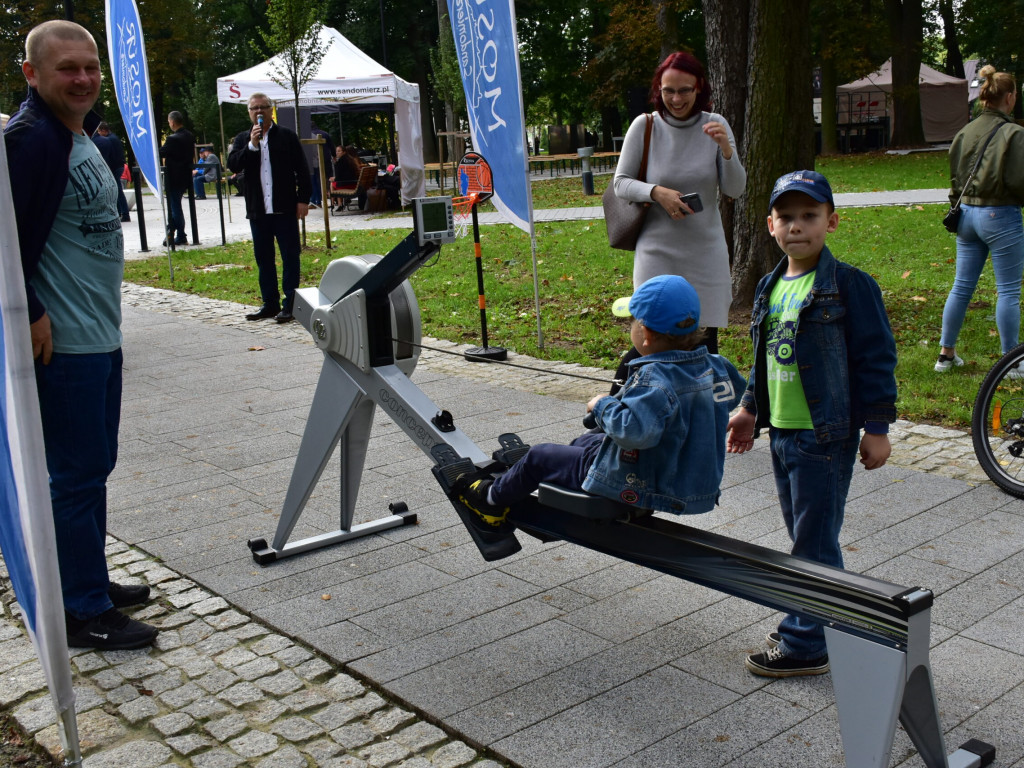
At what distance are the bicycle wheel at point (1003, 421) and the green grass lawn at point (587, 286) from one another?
108cm

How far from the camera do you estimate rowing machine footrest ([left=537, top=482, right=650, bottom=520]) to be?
296 centimetres

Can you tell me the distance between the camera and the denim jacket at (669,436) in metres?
2.79

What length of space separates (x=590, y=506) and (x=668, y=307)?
0.62 metres

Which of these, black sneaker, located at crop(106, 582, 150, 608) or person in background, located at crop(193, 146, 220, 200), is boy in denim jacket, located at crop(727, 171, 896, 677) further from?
person in background, located at crop(193, 146, 220, 200)

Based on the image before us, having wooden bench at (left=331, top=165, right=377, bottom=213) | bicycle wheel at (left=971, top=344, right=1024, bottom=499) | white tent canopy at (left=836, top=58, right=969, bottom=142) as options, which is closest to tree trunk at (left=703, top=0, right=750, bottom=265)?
bicycle wheel at (left=971, top=344, right=1024, bottom=499)

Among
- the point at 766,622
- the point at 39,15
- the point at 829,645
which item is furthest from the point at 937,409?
the point at 39,15

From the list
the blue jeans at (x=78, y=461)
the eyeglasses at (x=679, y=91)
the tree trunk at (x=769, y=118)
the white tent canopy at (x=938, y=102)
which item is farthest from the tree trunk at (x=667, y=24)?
the blue jeans at (x=78, y=461)

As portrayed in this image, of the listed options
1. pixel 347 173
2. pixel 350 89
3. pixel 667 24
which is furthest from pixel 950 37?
pixel 350 89

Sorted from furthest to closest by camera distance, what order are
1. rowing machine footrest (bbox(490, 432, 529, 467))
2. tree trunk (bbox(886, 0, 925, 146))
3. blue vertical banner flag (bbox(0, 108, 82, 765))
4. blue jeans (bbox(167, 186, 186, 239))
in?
tree trunk (bbox(886, 0, 925, 146)) → blue jeans (bbox(167, 186, 186, 239)) → rowing machine footrest (bbox(490, 432, 529, 467)) → blue vertical banner flag (bbox(0, 108, 82, 765))

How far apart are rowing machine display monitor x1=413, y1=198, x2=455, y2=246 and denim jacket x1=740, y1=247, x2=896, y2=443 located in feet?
4.34

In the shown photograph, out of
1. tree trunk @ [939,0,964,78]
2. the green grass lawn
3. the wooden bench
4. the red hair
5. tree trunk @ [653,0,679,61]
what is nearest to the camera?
the red hair

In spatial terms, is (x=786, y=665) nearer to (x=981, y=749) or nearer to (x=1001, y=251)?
(x=981, y=749)

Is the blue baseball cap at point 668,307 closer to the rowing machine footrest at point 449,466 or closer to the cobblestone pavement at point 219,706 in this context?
the rowing machine footrest at point 449,466

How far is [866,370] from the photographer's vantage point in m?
3.08
